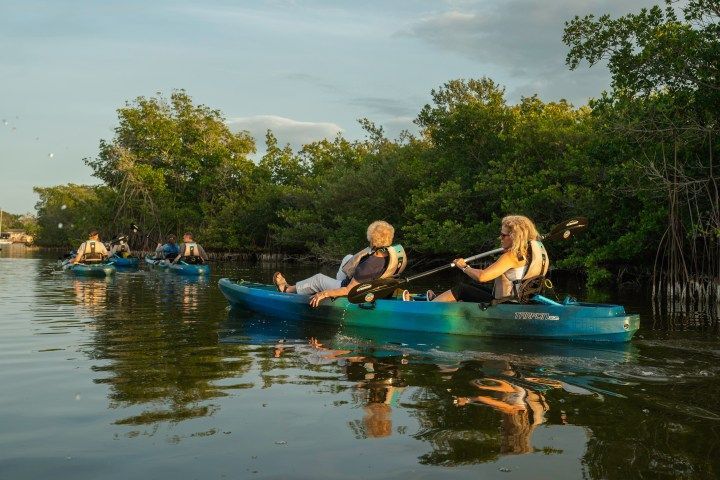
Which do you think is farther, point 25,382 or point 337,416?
point 25,382

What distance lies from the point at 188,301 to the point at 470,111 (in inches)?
550

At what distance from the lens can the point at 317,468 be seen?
361 cm

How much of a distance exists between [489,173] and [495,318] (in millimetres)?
15622

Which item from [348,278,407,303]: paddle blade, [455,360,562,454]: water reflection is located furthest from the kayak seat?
[455,360,562,454]: water reflection

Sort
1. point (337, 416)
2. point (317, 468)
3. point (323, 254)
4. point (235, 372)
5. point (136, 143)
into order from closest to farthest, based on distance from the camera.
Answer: point (317, 468) < point (337, 416) < point (235, 372) < point (323, 254) < point (136, 143)

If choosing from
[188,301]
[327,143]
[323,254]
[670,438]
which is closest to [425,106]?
[323,254]

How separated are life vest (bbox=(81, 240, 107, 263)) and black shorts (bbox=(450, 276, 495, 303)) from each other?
47.0ft

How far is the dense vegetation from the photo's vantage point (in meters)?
14.1

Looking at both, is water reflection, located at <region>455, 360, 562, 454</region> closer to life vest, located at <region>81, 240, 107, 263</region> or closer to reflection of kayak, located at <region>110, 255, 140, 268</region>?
life vest, located at <region>81, 240, 107, 263</region>

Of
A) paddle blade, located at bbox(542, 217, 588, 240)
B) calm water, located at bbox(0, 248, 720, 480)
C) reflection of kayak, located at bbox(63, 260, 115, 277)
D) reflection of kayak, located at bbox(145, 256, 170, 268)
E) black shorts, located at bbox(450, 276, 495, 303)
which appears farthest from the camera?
reflection of kayak, located at bbox(145, 256, 170, 268)

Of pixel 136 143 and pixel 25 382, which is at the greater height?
pixel 136 143

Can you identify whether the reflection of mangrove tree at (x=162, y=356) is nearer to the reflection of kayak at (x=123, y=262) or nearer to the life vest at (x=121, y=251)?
the reflection of kayak at (x=123, y=262)

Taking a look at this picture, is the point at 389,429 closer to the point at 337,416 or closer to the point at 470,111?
the point at 337,416

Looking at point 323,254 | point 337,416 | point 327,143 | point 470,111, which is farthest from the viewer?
point 327,143
